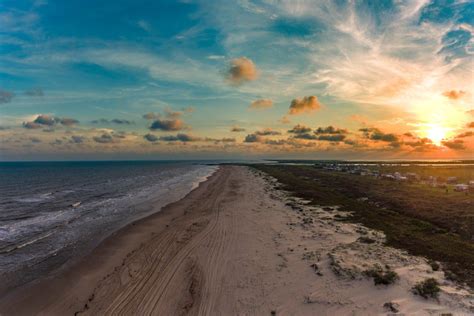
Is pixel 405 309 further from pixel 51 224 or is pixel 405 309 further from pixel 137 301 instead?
pixel 51 224

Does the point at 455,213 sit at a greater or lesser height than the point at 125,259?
greater

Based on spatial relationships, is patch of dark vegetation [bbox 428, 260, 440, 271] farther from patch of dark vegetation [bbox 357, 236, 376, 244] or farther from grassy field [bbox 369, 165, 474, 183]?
grassy field [bbox 369, 165, 474, 183]

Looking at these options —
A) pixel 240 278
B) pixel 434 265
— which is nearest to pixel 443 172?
pixel 434 265

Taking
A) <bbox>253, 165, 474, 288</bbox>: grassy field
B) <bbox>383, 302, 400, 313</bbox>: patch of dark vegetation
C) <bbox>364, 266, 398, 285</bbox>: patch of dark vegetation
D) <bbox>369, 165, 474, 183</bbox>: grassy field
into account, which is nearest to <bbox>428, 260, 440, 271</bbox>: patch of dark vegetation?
<bbox>253, 165, 474, 288</bbox>: grassy field

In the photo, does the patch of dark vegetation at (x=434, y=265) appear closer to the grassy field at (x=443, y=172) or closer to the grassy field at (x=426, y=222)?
the grassy field at (x=426, y=222)

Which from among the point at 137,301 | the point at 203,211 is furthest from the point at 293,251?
the point at 203,211

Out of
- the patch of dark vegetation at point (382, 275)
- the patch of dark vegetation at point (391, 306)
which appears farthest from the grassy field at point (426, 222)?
the patch of dark vegetation at point (391, 306)
